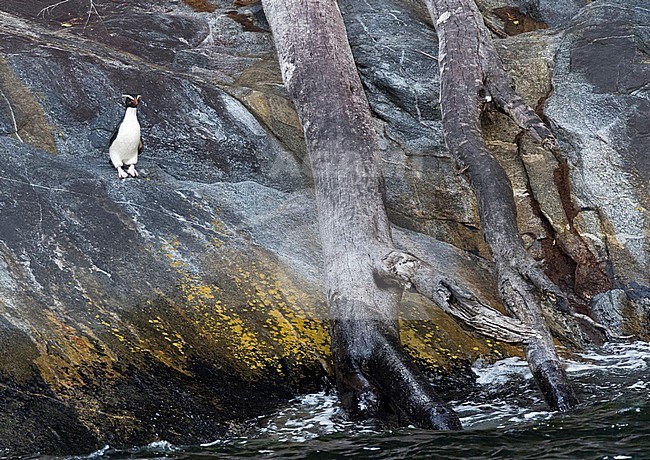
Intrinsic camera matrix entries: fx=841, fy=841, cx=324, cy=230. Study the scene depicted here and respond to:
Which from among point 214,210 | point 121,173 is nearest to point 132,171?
point 121,173

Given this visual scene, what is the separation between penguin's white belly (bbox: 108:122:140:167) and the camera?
674 centimetres

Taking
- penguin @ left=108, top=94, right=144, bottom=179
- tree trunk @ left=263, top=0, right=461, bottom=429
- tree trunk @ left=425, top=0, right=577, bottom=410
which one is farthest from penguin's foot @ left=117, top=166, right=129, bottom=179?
tree trunk @ left=425, top=0, right=577, bottom=410

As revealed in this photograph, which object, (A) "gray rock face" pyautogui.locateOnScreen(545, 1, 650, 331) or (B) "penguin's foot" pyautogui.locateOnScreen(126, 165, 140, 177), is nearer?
(B) "penguin's foot" pyautogui.locateOnScreen(126, 165, 140, 177)

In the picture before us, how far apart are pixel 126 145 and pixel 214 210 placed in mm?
911

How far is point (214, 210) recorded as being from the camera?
6668 mm

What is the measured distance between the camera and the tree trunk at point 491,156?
17.3ft

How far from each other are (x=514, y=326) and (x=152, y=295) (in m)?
2.44

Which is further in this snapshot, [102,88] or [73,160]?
[102,88]

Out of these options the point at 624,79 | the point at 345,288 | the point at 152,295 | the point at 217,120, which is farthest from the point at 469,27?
the point at 152,295

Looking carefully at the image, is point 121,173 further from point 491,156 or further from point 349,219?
point 491,156

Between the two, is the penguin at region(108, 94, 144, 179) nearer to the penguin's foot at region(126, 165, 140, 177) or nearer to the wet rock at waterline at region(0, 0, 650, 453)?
the penguin's foot at region(126, 165, 140, 177)

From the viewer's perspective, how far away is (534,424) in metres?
4.89

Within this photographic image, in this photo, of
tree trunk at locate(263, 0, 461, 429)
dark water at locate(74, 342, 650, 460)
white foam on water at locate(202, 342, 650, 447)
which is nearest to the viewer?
dark water at locate(74, 342, 650, 460)

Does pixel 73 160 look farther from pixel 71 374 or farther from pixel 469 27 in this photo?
pixel 469 27
